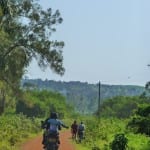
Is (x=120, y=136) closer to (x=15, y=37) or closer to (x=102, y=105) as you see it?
(x=15, y=37)

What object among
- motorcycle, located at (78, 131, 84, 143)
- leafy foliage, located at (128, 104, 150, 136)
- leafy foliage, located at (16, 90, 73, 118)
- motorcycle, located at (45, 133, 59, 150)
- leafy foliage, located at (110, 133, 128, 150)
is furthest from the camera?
leafy foliage, located at (16, 90, 73, 118)

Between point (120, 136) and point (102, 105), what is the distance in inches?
5157

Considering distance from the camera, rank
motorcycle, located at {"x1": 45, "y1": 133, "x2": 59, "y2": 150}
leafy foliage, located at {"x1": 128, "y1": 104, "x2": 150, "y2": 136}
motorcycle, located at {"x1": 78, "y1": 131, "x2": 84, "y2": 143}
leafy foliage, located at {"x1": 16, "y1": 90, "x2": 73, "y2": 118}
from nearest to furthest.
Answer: motorcycle, located at {"x1": 45, "y1": 133, "x2": 59, "y2": 150}, motorcycle, located at {"x1": 78, "y1": 131, "x2": 84, "y2": 143}, leafy foliage, located at {"x1": 128, "y1": 104, "x2": 150, "y2": 136}, leafy foliage, located at {"x1": 16, "y1": 90, "x2": 73, "y2": 118}

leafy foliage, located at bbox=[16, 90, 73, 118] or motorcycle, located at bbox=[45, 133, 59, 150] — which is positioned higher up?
leafy foliage, located at bbox=[16, 90, 73, 118]

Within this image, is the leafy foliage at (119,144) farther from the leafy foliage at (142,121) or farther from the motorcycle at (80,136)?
the leafy foliage at (142,121)

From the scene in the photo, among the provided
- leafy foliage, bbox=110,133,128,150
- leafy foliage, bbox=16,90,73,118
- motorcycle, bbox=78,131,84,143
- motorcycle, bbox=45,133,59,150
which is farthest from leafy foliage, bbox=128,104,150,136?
leafy foliage, bbox=16,90,73,118

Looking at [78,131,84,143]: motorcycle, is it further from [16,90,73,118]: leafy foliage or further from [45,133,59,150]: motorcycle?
[16,90,73,118]: leafy foliage

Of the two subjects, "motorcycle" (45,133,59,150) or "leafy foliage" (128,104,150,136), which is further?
"leafy foliage" (128,104,150,136)

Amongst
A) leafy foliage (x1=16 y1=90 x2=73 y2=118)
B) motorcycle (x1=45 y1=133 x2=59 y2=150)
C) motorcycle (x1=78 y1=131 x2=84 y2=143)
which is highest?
leafy foliage (x1=16 y1=90 x2=73 y2=118)

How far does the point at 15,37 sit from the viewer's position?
5012 cm

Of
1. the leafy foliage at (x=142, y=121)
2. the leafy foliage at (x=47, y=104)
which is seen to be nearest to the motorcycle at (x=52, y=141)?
the leafy foliage at (x=142, y=121)

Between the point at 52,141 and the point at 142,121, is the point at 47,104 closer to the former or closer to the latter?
the point at 142,121

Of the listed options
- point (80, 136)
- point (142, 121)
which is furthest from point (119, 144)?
point (142, 121)

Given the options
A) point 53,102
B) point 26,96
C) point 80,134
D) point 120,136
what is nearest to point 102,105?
point 53,102
